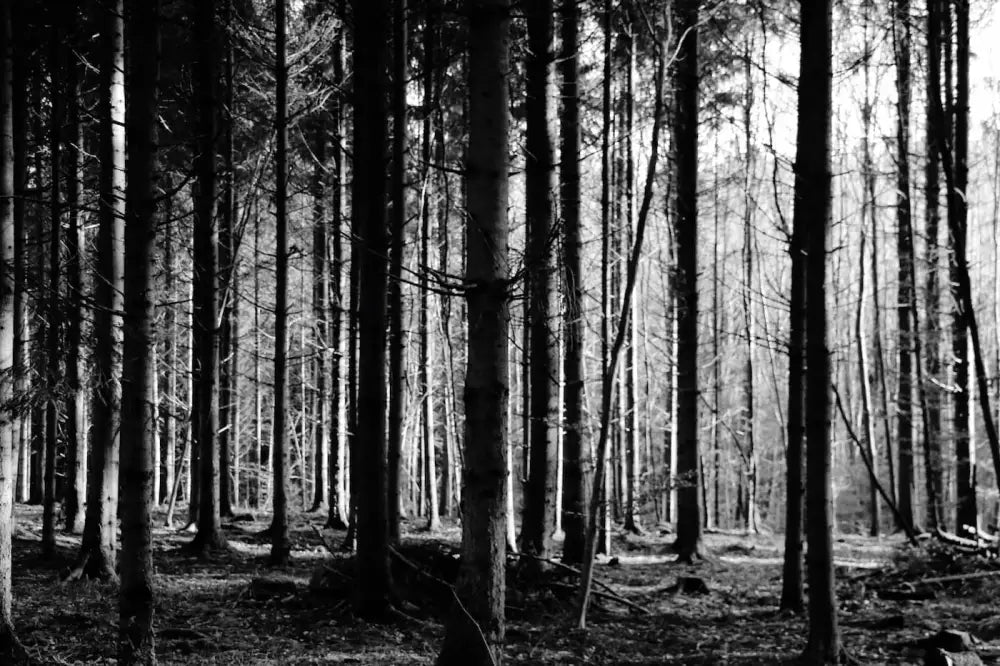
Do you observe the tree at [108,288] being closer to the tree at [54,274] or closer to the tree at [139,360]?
the tree at [54,274]

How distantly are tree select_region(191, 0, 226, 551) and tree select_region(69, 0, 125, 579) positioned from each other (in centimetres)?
218


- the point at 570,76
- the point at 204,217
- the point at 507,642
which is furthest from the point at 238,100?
the point at 507,642

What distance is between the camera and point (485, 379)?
5148mm

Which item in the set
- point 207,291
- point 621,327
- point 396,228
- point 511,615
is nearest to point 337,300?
point 207,291

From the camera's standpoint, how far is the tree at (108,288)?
7812 mm

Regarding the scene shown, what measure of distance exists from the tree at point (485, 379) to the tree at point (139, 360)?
191cm

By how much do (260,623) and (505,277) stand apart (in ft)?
15.3

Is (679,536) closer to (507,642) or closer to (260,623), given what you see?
(507,642)

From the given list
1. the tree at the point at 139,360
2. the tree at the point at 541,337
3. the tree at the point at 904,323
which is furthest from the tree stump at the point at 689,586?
the tree at the point at 139,360

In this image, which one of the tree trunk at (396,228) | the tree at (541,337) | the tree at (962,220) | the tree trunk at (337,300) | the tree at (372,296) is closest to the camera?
the tree at (372,296)

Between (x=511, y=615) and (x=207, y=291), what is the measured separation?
22.0 ft

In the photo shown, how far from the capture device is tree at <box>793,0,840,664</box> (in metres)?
6.95

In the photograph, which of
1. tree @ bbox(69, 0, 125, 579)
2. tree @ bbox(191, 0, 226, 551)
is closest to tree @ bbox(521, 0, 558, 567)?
tree @ bbox(69, 0, 125, 579)

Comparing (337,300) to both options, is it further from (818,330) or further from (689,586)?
(818,330)
